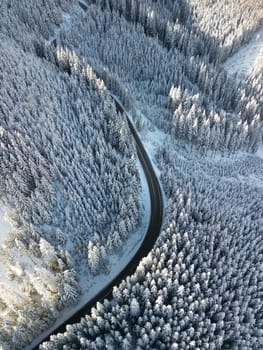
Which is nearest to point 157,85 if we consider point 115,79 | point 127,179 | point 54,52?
point 115,79

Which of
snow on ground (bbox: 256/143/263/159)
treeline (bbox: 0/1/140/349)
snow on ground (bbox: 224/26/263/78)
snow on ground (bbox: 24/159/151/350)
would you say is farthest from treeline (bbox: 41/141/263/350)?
snow on ground (bbox: 224/26/263/78)

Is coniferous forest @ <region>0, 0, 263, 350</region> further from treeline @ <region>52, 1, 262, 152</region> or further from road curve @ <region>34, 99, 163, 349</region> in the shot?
road curve @ <region>34, 99, 163, 349</region>

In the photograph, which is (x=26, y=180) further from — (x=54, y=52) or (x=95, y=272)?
(x=54, y=52)

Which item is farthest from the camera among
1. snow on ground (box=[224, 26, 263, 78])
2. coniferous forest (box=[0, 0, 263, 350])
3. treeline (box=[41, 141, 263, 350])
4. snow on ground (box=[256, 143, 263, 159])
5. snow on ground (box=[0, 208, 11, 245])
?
snow on ground (box=[224, 26, 263, 78])

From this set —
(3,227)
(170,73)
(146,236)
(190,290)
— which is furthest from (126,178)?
(170,73)

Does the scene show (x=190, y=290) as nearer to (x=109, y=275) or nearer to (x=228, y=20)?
(x=109, y=275)

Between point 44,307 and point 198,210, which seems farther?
point 198,210
